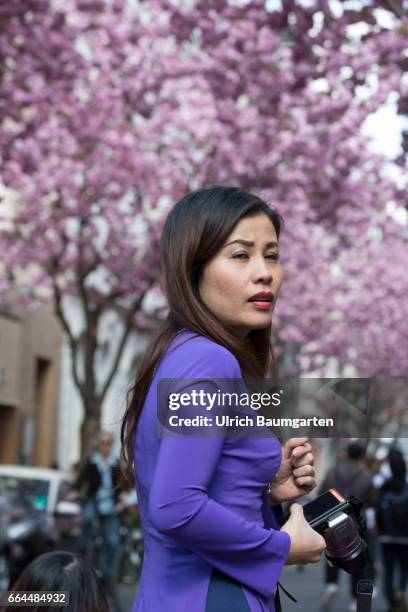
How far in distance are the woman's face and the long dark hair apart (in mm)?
18

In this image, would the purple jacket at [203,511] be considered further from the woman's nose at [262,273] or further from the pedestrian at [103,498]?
the pedestrian at [103,498]

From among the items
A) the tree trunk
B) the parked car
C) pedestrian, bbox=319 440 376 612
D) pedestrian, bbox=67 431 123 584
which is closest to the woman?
the parked car

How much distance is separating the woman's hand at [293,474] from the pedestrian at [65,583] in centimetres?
67

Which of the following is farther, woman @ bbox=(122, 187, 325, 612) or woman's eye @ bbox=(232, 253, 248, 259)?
woman's eye @ bbox=(232, 253, 248, 259)

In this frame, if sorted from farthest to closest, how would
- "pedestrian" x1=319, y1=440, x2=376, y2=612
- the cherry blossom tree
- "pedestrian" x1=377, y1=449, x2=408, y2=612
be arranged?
the cherry blossom tree < "pedestrian" x1=377, y1=449, x2=408, y2=612 < "pedestrian" x1=319, y1=440, x2=376, y2=612

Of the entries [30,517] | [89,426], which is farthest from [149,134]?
[30,517]

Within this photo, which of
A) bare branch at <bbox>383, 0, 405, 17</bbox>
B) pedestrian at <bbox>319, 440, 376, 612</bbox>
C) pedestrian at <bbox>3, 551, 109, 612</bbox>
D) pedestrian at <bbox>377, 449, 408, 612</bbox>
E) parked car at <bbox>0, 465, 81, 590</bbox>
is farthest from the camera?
pedestrian at <bbox>377, 449, 408, 612</bbox>

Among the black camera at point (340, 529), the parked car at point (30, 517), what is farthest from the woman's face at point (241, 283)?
the parked car at point (30, 517)

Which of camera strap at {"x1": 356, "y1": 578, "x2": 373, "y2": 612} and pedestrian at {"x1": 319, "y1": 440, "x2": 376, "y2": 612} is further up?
pedestrian at {"x1": 319, "y1": 440, "x2": 376, "y2": 612}

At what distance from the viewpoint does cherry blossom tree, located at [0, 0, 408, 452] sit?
46.2 feet

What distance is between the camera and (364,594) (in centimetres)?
264

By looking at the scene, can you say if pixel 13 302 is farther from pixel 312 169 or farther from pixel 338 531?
Answer: pixel 338 531

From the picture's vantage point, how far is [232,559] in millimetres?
2576

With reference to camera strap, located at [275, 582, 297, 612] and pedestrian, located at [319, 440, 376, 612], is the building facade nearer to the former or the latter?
pedestrian, located at [319, 440, 376, 612]
